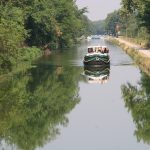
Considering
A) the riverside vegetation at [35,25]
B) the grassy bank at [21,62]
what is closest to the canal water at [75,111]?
the grassy bank at [21,62]

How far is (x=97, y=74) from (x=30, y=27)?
34045mm

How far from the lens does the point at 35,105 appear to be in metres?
35.7

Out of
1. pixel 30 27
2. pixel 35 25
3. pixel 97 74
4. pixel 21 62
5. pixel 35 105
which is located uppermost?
pixel 35 25

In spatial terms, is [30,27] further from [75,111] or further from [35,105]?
[75,111]

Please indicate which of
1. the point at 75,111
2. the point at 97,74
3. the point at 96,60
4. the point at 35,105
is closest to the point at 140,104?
the point at 75,111

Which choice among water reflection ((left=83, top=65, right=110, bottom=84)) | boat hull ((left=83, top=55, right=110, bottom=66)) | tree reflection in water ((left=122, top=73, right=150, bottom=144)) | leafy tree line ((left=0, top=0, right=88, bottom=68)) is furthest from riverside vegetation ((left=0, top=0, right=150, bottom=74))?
tree reflection in water ((left=122, top=73, right=150, bottom=144))

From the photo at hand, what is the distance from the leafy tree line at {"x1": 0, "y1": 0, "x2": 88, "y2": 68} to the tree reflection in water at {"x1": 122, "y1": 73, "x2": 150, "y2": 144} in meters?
11.2

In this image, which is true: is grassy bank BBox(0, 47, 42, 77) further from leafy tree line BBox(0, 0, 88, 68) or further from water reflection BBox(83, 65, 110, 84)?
water reflection BBox(83, 65, 110, 84)

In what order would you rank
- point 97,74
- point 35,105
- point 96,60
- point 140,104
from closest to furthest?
1. point 140,104
2. point 35,105
3. point 97,74
4. point 96,60

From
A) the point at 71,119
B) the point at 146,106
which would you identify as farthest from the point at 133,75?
the point at 71,119

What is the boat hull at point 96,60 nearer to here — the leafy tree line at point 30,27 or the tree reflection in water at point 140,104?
the leafy tree line at point 30,27

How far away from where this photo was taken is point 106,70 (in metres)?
61.3

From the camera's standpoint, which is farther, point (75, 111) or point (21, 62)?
point (21, 62)

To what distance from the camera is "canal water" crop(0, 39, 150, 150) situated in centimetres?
2511
